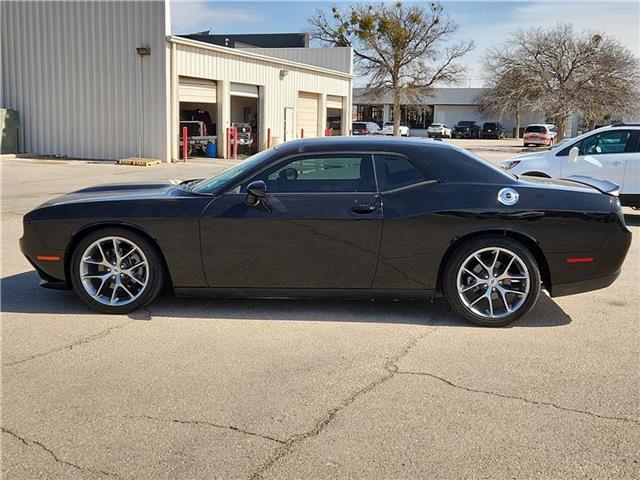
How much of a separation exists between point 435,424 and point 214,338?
75.7 inches

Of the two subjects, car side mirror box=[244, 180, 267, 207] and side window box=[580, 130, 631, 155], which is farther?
side window box=[580, 130, 631, 155]

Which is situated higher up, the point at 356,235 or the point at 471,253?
the point at 356,235

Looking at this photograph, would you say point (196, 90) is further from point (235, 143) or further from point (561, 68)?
point (561, 68)

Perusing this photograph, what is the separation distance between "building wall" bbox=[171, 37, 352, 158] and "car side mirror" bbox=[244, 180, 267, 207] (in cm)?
1874

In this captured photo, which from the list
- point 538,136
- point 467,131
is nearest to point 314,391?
point 538,136

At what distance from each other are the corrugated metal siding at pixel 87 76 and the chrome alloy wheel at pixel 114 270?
18.1 m

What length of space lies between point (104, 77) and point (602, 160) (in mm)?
17926

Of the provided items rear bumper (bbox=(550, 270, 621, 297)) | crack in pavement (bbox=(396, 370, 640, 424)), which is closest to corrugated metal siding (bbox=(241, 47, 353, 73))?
rear bumper (bbox=(550, 270, 621, 297))

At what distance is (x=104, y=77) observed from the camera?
2288 centimetres

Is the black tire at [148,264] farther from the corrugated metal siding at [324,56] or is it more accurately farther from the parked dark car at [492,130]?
the parked dark car at [492,130]

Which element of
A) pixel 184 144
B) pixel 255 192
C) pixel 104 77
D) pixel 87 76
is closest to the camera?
pixel 255 192

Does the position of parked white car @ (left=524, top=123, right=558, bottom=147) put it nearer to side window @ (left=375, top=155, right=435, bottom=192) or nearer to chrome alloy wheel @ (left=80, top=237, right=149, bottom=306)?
side window @ (left=375, top=155, right=435, bottom=192)

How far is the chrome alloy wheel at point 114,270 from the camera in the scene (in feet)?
17.1

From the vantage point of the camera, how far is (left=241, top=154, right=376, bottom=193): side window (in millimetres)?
5145
